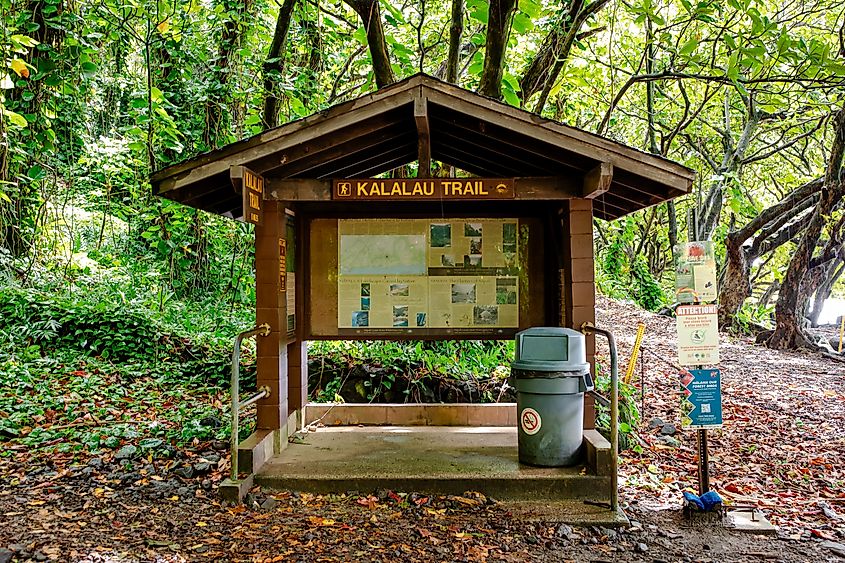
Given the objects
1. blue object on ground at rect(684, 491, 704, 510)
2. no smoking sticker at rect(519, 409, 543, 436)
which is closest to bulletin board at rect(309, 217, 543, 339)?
no smoking sticker at rect(519, 409, 543, 436)

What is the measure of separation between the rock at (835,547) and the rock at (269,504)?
4.07 meters

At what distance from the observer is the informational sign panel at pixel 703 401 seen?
15.7ft

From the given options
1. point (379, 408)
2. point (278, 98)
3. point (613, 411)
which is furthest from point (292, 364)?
point (278, 98)

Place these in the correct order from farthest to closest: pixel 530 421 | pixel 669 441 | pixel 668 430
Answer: pixel 668 430 < pixel 669 441 < pixel 530 421

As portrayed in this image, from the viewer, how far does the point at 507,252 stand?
6.31 m

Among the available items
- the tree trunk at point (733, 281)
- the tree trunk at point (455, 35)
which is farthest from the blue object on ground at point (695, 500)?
the tree trunk at point (733, 281)

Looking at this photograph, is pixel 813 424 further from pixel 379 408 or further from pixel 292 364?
pixel 292 364

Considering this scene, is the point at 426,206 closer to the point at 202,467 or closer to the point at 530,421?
the point at 530,421

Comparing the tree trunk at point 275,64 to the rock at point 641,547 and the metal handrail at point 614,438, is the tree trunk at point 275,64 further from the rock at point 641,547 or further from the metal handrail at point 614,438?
the rock at point 641,547

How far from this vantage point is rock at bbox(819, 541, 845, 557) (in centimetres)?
430

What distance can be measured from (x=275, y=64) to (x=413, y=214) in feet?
13.8

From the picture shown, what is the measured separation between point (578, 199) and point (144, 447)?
15.7 feet

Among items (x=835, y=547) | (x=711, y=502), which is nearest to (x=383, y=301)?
(x=711, y=502)

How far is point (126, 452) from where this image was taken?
19.0 feet
